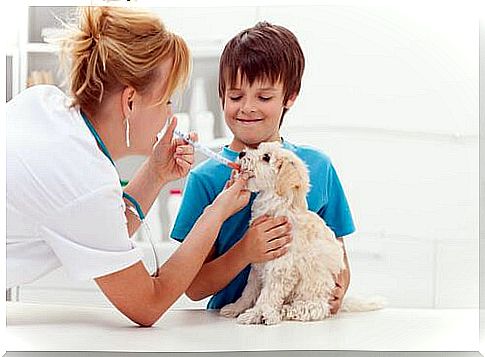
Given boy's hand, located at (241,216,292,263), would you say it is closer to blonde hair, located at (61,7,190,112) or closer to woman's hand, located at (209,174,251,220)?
woman's hand, located at (209,174,251,220)

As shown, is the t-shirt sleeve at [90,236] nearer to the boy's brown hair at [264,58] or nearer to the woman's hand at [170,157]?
the woman's hand at [170,157]

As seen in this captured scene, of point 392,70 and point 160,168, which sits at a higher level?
point 392,70

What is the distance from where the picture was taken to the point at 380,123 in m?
1.36

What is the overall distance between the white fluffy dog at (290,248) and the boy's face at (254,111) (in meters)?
0.04

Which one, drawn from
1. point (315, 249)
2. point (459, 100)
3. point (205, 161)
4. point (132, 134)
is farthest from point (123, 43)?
point (459, 100)

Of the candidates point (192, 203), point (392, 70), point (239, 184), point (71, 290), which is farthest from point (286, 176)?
point (71, 290)

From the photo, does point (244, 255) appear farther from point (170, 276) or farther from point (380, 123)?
point (380, 123)

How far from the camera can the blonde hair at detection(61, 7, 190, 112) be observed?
1.21 metres

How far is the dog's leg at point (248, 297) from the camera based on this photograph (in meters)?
1.30

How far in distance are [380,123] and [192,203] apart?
1.23ft

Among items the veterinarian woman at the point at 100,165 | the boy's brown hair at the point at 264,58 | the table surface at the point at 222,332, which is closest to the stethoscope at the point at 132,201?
the veterinarian woman at the point at 100,165

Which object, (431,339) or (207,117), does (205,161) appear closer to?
(207,117)

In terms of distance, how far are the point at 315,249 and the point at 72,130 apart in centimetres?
45

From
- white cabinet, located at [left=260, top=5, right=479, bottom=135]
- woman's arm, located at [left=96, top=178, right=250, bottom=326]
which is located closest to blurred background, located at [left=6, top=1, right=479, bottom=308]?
white cabinet, located at [left=260, top=5, right=479, bottom=135]
